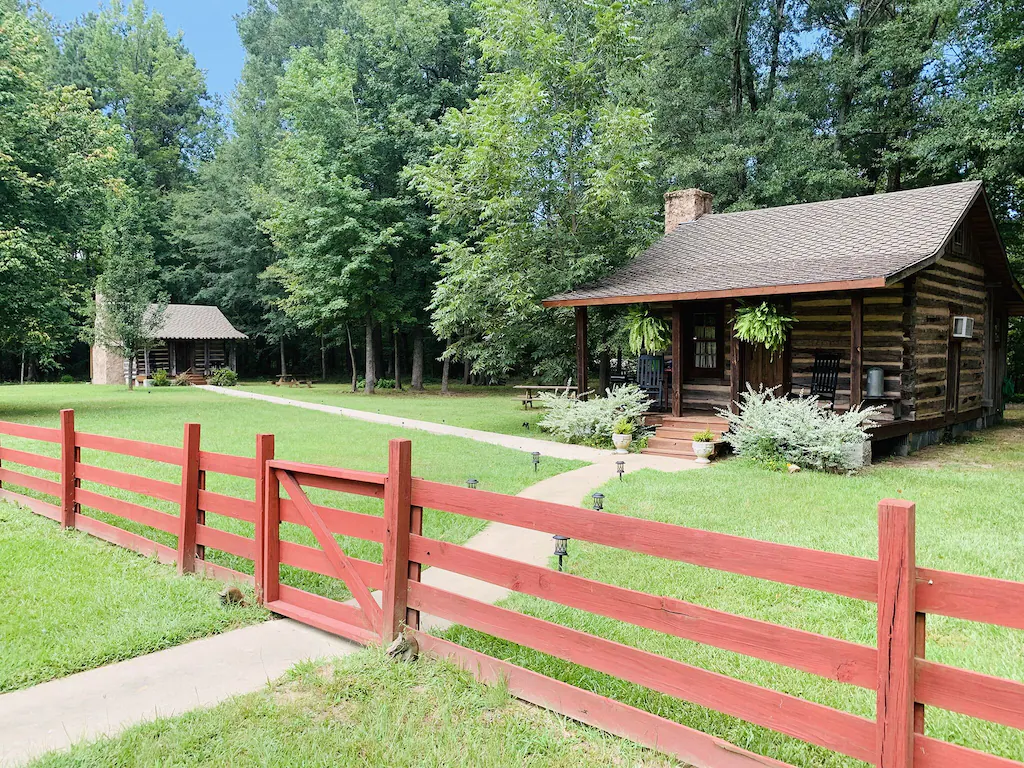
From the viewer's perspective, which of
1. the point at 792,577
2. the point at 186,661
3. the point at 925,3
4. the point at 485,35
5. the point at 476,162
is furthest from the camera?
the point at 925,3

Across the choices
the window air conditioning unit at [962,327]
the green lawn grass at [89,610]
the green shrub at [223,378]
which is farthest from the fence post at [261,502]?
the green shrub at [223,378]

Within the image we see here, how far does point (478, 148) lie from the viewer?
50.9 ft

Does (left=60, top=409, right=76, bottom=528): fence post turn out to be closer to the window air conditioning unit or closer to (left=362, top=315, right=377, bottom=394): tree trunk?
the window air conditioning unit

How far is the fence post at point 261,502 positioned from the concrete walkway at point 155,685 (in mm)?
341

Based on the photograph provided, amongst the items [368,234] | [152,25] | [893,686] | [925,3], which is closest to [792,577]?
[893,686]

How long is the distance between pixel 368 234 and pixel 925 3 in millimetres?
20160

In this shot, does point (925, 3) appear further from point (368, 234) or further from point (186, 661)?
point (186, 661)

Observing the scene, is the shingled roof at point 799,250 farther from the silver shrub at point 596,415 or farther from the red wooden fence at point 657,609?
the red wooden fence at point 657,609

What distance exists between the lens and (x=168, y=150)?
44.2 m

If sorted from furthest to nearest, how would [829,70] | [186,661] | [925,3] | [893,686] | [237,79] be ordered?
[237,79], [829,70], [925,3], [186,661], [893,686]

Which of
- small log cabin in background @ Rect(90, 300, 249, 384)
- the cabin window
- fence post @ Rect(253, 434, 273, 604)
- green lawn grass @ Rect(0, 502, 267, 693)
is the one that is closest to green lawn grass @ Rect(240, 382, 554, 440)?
the cabin window

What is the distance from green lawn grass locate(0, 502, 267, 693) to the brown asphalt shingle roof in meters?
10.0

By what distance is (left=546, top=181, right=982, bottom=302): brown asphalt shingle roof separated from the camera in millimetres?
11750

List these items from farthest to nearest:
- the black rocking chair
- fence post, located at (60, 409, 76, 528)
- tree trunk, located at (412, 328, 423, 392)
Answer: tree trunk, located at (412, 328, 423, 392) → the black rocking chair → fence post, located at (60, 409, 76, 528)
